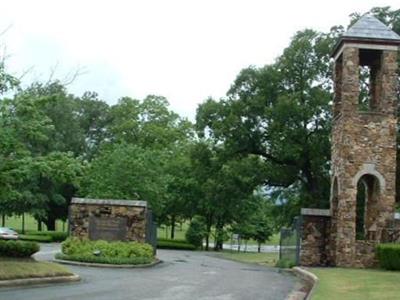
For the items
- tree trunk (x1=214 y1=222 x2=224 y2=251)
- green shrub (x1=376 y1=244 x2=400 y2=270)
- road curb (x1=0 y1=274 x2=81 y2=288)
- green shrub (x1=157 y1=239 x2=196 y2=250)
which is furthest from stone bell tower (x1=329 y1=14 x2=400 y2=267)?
tree trunk (x1=214 y1=222 x2=224 y2=251)

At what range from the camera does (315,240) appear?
101 ft

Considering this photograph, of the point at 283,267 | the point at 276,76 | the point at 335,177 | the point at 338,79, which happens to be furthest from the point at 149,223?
the point at 276,76

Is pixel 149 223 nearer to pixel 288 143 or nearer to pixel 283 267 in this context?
pixel 283 267

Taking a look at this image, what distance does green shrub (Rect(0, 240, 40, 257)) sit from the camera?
63.7 ft

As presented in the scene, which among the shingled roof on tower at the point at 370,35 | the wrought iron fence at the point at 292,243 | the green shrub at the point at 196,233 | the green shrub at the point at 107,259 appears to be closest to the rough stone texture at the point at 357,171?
the shingled roof on tower at the point at 370,35

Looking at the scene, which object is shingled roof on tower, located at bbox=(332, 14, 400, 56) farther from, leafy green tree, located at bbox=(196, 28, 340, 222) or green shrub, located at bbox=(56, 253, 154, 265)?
green shrub, located at bbox=(56, 253, 154, 265)

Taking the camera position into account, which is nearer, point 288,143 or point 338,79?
point 338,79

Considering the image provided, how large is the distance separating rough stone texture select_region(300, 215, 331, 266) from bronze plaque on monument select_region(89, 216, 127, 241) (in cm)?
791

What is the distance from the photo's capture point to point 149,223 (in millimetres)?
30406

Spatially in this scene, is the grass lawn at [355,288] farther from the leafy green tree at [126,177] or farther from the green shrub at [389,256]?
the leafy green tree at [126,177]

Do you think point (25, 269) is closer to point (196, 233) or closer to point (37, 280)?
point (37, 280)

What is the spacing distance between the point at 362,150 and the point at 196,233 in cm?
3264

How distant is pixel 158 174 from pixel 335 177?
74.5 ft

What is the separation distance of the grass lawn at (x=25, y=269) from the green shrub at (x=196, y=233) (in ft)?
135
